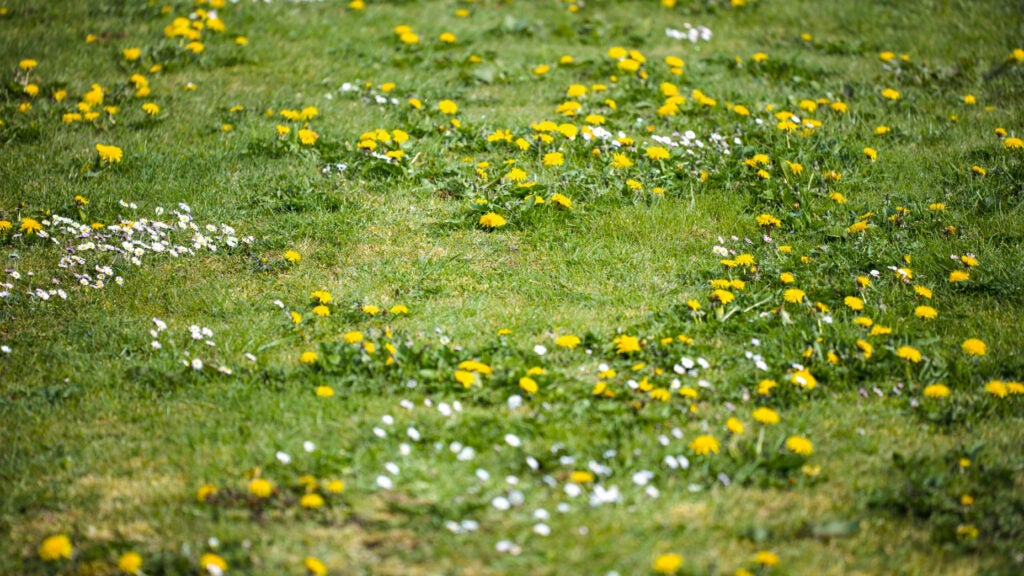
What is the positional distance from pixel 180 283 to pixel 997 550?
13.9 feet

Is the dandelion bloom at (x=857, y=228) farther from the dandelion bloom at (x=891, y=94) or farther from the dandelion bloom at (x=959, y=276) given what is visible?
the dandelion bloom at (x=891, y=94)

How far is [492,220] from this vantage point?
579 cm

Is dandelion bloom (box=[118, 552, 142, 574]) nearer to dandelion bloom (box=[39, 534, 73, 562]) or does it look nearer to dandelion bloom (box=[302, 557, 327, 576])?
dandelion bloom (box=[39, 534, 73, 562])

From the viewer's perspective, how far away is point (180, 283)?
5211 millimetres

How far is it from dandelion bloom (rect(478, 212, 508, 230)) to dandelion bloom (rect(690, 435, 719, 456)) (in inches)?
92.5

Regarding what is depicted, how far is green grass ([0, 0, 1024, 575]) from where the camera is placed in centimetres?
351

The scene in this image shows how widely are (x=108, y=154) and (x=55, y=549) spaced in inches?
151

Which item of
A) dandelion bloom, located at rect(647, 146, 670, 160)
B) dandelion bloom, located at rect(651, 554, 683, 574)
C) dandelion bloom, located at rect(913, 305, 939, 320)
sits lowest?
dandelion bloom, located at rect(651, 554, 683, 574)

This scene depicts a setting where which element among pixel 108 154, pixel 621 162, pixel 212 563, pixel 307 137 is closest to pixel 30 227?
pixel 108 154

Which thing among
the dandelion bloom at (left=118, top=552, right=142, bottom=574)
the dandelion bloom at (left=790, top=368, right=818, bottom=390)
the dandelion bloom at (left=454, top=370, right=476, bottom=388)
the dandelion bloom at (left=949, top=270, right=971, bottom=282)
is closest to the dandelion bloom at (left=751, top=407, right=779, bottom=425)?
the dandelion bloom at (left=790, top=368, right=818, bottom=390)

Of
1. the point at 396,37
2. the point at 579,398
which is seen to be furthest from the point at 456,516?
the point at 396,37

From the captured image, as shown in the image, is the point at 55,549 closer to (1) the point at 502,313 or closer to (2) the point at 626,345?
(1) the point at 502,313

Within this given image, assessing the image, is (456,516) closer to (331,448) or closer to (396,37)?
(331,448)

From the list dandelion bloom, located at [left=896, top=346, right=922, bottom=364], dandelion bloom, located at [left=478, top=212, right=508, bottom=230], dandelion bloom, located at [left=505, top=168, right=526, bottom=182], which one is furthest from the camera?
dandelion bloom, located at [left=505, top=168, right=526, bottom=182]
